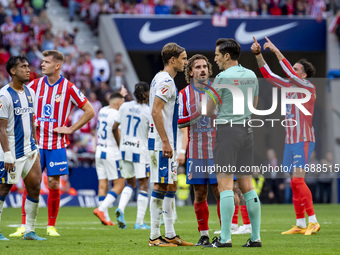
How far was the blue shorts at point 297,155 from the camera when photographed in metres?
10.8

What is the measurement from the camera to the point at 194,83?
940 centimetres

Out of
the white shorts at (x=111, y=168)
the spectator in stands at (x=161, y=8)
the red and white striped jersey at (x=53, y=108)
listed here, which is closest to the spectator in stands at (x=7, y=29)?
the spectator in stands at (x=161, y=8)

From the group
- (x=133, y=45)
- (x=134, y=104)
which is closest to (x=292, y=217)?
(x=134, y=104)

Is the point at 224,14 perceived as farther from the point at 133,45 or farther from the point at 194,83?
the point at 194,83

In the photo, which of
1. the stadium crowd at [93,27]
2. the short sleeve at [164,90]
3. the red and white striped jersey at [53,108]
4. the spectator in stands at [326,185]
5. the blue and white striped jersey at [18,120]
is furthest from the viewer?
the stadium crowd at [93,27]

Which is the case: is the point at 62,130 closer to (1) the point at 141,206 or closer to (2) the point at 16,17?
(1) the point at 141,206

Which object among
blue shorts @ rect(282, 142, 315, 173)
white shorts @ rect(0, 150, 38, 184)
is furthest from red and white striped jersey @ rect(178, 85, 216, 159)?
white shorts @ rect(0, 150, 38, 184)

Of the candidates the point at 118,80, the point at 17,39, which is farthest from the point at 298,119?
the point at 17,39

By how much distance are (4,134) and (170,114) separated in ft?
7.21

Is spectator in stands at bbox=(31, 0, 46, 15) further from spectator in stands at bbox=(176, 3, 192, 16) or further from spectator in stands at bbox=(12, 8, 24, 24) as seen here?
spectator in stands at bbox=(176, 3, 192, 16)

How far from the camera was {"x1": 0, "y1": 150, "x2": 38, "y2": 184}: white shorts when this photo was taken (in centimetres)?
931

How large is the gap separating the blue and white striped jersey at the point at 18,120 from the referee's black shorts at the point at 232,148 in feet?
9.30

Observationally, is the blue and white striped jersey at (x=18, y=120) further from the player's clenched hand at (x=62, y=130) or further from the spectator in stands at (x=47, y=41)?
the spectator in stands at (x=47, y=41)

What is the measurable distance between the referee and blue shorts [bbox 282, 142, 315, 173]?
2.84 metres
